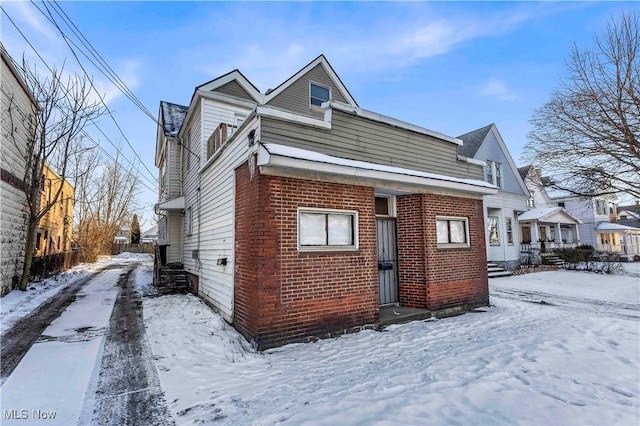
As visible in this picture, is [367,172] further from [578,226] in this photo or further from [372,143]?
[578,226]

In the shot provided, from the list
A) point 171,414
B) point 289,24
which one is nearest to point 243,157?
point 171,414

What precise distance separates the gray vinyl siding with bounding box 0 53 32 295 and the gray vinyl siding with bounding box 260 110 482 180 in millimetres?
9762

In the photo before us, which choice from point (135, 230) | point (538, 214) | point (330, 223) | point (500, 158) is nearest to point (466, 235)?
point (330, 223)

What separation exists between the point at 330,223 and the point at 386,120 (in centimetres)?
307

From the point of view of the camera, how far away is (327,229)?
615cm

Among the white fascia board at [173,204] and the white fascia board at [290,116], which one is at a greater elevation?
the white fascia board at [290,116]

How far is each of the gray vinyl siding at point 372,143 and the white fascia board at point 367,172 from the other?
1.71ft

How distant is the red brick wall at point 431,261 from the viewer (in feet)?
24.9

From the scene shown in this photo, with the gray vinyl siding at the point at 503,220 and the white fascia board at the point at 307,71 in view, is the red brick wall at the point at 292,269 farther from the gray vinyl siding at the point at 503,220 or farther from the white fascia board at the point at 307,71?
the gray vinyl siding at the point at 503,220

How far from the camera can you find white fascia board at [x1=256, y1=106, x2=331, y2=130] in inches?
222

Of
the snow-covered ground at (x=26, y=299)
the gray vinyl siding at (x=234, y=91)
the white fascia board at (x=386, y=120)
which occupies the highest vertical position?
the gray vinyl siding at (x=234, y=91)

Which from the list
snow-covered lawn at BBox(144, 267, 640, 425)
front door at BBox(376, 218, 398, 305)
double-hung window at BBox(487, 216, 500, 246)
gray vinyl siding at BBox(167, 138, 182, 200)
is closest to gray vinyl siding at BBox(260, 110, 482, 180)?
front door at BBox(376, 218, 398, 305)

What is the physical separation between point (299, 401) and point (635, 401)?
3.74m

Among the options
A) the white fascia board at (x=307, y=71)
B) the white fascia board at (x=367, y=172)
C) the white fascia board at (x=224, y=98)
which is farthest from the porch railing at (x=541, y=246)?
the white fascia board at (x=224, y=98)
